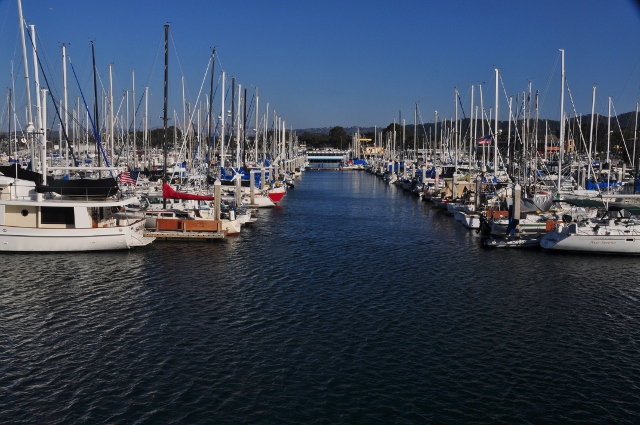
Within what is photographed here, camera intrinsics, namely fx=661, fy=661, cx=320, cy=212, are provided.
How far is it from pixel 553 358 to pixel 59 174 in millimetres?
A: 58554

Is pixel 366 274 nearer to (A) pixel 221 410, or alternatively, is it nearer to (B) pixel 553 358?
(B) pixel 553 358

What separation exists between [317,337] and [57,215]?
20664 mm

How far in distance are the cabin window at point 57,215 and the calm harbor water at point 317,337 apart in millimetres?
2177

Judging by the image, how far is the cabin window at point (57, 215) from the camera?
121 ft

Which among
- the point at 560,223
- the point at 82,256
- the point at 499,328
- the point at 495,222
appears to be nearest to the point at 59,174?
the point at 82,256

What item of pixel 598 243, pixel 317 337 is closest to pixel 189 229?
pixel 317 337

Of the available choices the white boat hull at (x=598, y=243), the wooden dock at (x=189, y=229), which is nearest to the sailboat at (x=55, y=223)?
the wooden dock at (x=189, y=229)

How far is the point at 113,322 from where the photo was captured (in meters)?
24.5

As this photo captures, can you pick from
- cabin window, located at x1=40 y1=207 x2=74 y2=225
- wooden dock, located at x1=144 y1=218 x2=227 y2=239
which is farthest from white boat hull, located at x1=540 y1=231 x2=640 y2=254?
cabin window, located at x1=40 y1=207 x2=74 y2=225

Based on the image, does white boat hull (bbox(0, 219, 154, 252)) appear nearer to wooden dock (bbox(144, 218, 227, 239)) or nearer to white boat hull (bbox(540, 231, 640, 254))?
wooden dock (bbox(144, 218, 227, 239))

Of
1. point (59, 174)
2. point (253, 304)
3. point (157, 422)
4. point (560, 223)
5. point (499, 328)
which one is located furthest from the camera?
point (59, 174)

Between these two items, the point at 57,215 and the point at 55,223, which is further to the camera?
the point at 55,223

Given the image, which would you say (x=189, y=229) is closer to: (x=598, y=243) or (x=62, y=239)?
(x=62, y=239)

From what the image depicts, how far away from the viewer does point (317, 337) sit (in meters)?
23.0
